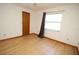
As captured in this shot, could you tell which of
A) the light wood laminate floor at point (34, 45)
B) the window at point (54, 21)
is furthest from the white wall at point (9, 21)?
the window at point (54, 21)

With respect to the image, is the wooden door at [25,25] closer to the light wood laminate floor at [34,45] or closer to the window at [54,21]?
the light wood laminate floor at [34,45]

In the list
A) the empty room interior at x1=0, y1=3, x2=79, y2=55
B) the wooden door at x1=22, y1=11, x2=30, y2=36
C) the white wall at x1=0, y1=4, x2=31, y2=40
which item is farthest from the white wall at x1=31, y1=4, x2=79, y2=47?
the white wall at x1=0, y1=4, x2=31, y2=40

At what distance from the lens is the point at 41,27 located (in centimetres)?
121

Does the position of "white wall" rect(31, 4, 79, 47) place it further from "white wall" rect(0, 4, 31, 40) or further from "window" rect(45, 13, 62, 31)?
"white wall" rect(0, 4, 31, 40)

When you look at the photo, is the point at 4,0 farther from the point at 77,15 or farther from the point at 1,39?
the point at 77,15

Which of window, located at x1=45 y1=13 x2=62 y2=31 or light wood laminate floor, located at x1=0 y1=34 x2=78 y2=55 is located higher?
window, located at x1=45 y1=13 x2=62 y2=31

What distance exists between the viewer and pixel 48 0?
31.0 inches

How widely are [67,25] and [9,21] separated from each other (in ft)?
3.14

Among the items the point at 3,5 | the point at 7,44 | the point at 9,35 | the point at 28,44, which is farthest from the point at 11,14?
the point at 28,44

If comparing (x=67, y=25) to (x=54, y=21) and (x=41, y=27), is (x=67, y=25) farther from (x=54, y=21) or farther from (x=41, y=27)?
(x=41, y=27)

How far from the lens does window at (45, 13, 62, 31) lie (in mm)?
1188

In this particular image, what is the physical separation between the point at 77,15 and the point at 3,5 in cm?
104

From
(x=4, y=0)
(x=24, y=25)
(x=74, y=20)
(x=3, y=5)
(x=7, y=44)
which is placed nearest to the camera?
(x=4, y=0)

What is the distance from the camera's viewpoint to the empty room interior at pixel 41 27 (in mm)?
1014
